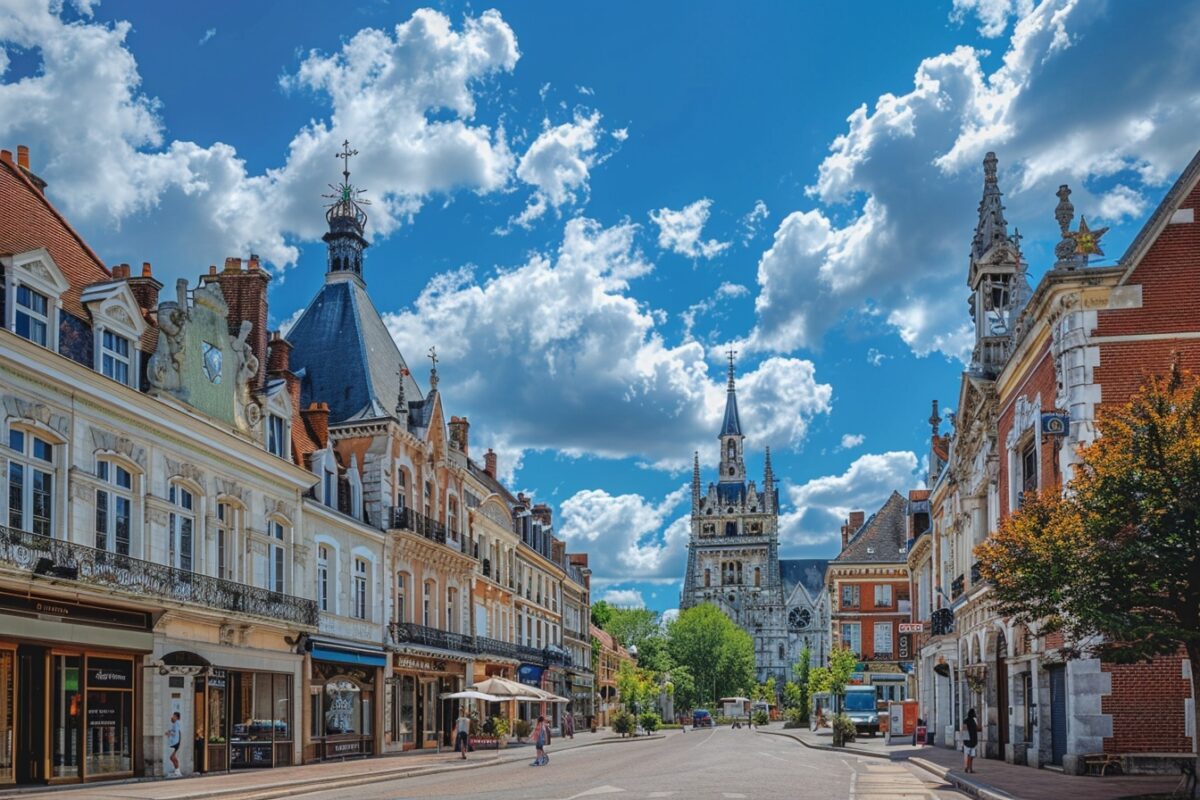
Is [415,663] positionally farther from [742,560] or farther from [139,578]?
[742,560]

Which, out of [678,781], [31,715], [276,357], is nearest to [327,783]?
[31,715]

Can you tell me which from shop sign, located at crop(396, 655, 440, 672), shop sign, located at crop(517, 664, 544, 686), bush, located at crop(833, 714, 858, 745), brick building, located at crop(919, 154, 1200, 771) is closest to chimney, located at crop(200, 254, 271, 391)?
shop sign, located at crop(396, 655, 440, 672)

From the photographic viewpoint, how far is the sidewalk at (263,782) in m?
21.6

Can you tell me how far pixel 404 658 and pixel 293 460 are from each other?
32.6ft

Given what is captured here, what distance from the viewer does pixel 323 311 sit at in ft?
155

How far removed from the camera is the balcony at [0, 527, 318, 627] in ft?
75.2

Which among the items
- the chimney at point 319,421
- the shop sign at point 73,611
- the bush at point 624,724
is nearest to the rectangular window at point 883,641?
the bush at point 624,724

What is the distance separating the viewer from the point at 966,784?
78.9ft

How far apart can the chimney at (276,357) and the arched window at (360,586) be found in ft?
Answer: 21.7

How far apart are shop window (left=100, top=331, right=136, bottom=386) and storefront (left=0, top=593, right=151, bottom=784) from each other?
5.02m

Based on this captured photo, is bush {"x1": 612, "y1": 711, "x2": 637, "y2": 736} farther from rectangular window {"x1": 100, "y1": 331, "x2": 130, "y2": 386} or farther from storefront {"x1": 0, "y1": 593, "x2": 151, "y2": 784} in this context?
rectangular window {"x1": 100, "y1": 331, "x2": 130, "y2": 386}

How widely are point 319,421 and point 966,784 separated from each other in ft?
78.7

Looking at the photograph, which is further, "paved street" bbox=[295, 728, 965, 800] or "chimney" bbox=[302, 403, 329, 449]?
"chimney" bbox=[302, 403, 329, 449]

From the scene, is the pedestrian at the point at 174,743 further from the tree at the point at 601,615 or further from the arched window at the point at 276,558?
the tree at the point at 601,615
